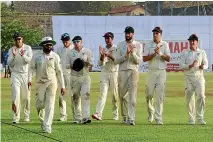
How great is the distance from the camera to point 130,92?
1648 centimetres

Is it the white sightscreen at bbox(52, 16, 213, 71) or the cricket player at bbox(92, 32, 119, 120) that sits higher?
the white sightscreen at bbox(52, 16, 213, 71)

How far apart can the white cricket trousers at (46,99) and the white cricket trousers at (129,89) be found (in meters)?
2.18

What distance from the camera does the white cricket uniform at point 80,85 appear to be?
16812 millimetres

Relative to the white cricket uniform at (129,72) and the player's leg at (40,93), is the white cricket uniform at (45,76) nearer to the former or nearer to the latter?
the player's leg at (40,93)

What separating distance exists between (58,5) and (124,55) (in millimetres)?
83301

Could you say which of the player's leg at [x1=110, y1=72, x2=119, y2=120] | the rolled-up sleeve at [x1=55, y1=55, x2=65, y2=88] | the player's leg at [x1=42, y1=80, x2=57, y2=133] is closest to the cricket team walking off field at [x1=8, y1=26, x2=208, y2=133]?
the player's leg at [x1=110, y1=72, x2=119, y2=120]

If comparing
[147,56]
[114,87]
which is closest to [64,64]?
[114,87]

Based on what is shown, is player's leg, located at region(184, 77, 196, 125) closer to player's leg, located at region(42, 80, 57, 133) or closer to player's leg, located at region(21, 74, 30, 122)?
player's leg, located at region(42, 80, 57, 133)

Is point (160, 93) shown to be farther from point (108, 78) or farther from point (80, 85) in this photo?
point (80, 85)

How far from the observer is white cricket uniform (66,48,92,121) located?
16.8 meters

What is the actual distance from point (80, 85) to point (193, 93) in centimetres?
277

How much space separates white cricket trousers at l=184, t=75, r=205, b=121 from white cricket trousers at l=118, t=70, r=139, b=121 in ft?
4.18

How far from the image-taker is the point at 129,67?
16516mm

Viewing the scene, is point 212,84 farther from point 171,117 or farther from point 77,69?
point 77,69
